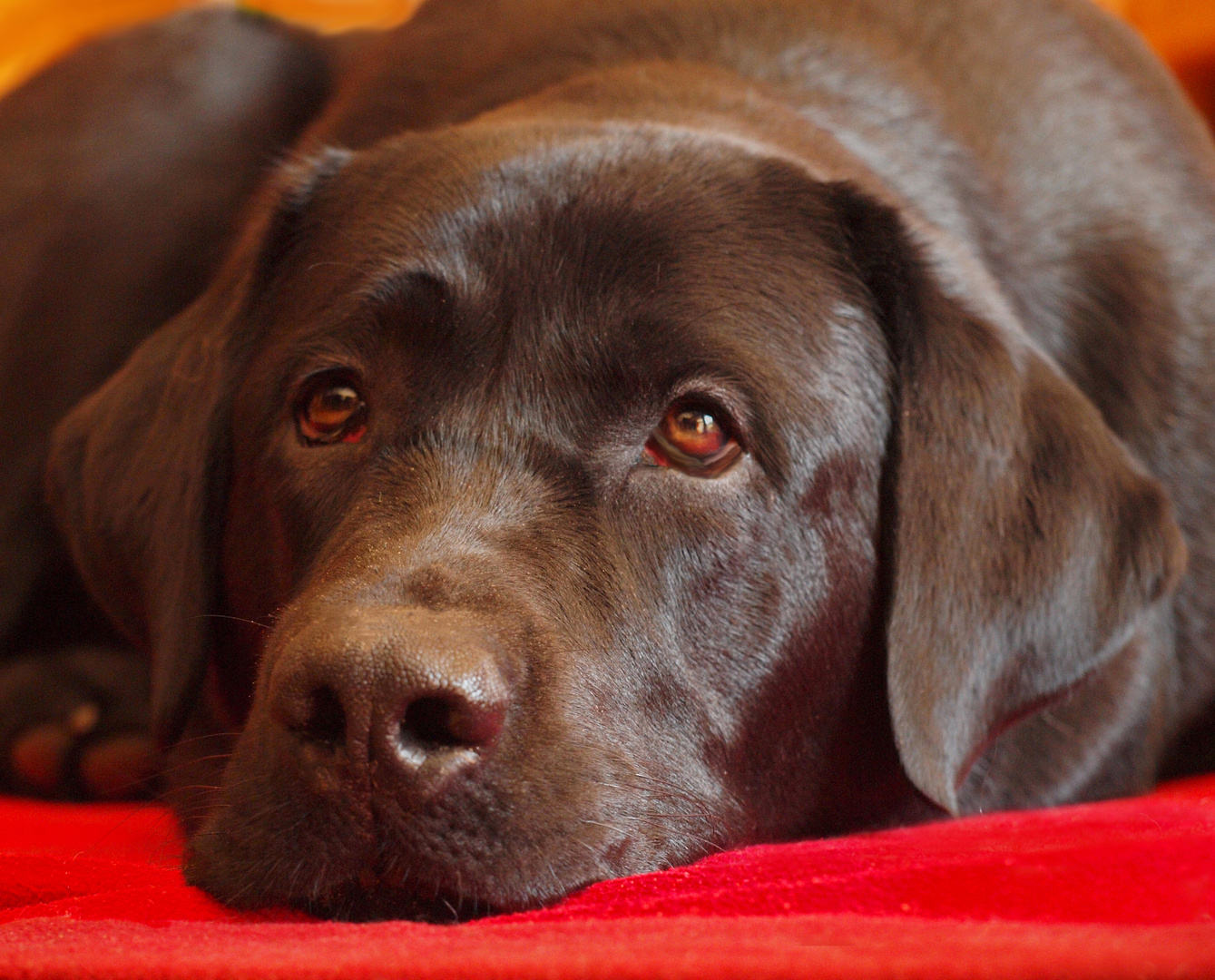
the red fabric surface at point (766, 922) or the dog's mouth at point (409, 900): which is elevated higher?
the red fabric surface at point (766, 922)

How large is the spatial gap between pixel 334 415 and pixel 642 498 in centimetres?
44

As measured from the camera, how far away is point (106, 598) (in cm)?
231

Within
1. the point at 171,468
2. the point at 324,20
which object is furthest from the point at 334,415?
the point at 324,20

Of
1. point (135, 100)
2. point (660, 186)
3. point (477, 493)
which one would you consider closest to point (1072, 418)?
point (660, 186)

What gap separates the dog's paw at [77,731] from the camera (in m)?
2.37

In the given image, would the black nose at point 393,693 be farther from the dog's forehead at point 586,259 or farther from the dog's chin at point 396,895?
the dog's forehead at point 586,259

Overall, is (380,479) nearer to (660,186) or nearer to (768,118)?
(660,186)

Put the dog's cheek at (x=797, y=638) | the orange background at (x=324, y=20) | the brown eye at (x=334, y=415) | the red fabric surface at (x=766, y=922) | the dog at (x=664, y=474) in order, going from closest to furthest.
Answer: the red fabric surface at (x=766, y=922)
the dog at (x=664, y=474)
the dog's cheek at (x=797, y=638)
the brown eye at (x=334, y=415)
the orange background at (x=324, y=20)

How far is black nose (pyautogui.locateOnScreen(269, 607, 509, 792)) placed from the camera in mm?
1244

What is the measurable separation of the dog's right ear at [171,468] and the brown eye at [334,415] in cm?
22

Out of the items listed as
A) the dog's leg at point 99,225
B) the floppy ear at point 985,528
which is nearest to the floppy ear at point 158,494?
the dog's leg at point 99,225

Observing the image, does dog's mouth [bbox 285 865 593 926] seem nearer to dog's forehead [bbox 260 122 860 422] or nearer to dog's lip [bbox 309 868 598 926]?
dog's lip [bbox 309 868 598 926]

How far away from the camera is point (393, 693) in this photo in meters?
1.23

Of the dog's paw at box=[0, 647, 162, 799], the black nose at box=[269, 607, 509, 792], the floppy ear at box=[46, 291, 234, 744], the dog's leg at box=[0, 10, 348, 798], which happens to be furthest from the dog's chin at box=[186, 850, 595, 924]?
the dog's leg at box=[0, 10, 348, 798]
